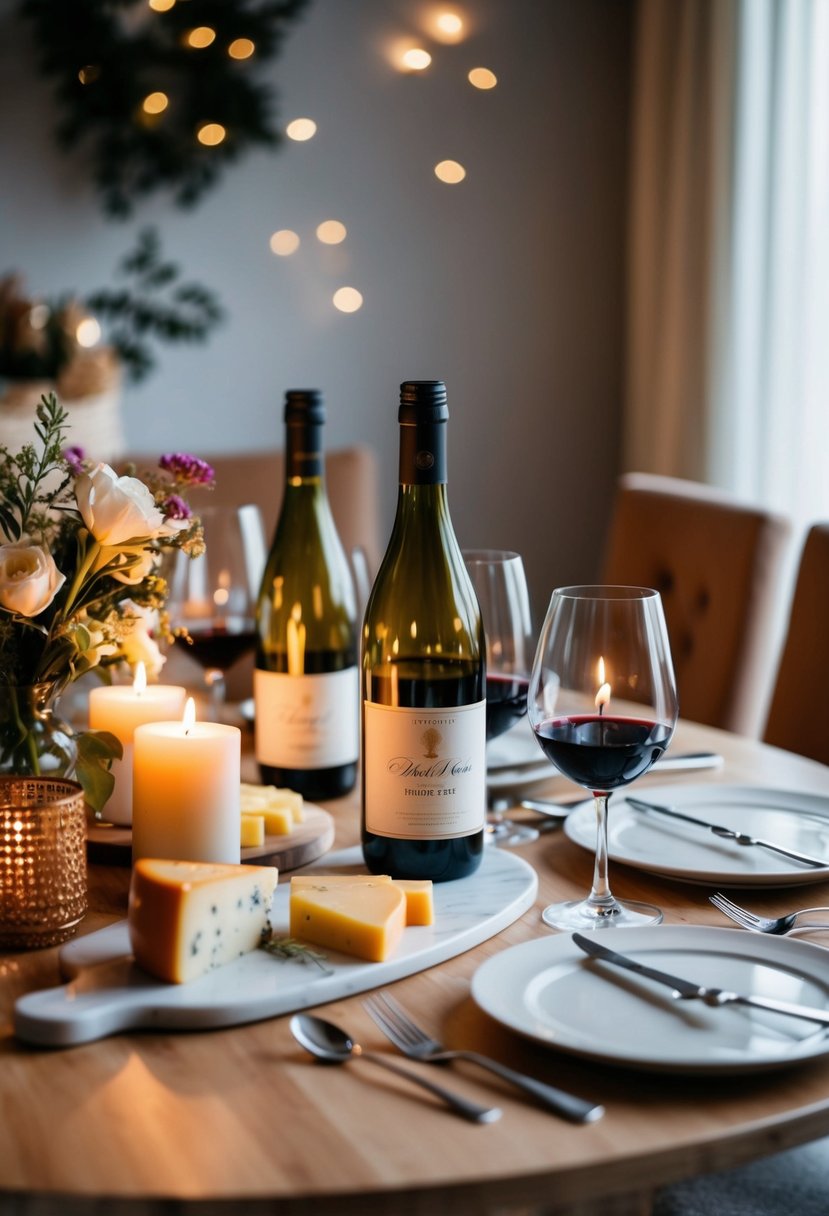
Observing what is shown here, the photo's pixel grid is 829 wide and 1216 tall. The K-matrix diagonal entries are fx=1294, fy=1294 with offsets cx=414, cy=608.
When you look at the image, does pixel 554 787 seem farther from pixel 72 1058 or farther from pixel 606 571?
pixel 606 571

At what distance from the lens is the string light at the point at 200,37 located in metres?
3.18

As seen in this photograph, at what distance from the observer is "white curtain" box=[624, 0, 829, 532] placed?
2947 millimetres

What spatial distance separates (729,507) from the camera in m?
2.03

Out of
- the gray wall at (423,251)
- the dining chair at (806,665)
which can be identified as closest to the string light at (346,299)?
the gray wall at (423,251)

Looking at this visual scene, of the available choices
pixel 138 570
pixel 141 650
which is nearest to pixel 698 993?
pixel 138 570

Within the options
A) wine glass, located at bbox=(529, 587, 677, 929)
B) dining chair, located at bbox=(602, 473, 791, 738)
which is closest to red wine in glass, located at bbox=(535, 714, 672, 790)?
wine glass, located at bbox=(529, 587, 677, 929)

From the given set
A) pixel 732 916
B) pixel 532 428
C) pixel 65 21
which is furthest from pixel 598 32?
pixel 732 916

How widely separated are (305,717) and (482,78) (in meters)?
2.75

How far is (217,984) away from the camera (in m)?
0.83

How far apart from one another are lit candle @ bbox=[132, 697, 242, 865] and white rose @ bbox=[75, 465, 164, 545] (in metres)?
0.14

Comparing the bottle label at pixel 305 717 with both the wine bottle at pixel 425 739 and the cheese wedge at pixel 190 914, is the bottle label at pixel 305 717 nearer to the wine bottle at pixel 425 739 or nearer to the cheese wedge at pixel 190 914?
the wine bottle at pixel 425 739

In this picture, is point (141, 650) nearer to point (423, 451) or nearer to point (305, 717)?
point (305, 717)

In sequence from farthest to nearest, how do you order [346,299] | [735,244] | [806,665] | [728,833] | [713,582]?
[346,299] < [735,244] < [713,582] < [806,665] < [728,833]

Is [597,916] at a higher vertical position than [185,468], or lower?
lower
